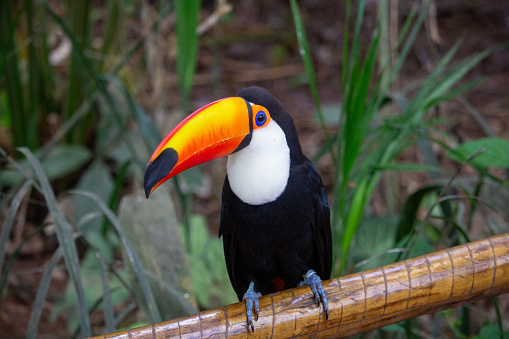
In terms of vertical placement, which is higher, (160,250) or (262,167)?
(262,167)

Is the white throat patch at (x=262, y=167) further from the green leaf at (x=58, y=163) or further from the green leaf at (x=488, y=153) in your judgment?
the green leaf at (x=58, y=163)

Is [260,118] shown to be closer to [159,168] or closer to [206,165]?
[159,168]

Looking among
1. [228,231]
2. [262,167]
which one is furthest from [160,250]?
[262,167]

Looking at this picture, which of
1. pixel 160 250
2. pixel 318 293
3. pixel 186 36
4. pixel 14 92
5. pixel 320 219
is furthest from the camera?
pixel 14 92

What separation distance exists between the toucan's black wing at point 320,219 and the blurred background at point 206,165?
0.08 metres

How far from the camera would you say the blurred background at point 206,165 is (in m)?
→ 1.43

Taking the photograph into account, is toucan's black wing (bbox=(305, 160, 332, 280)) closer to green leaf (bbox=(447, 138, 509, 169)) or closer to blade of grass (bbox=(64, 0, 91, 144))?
green leaf (bbox=(447, 138, 509, 169))

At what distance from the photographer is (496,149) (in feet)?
4.55

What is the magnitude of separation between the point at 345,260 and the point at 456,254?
1.22 ft

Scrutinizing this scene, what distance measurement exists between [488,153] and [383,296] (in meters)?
0.53

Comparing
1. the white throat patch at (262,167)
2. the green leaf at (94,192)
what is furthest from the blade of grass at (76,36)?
the white throat patch at (262,167)

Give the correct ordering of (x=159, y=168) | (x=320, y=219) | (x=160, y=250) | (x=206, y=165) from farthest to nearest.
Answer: (x=206, y=165)
(x=160, y=250)
(x=320, y=219)
(x=159, y=168)

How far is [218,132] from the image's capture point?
1.12 m

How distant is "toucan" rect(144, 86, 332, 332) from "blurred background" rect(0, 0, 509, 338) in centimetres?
14
